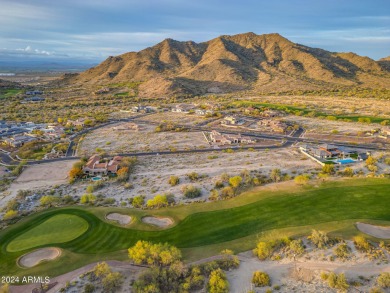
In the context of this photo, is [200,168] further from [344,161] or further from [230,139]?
[344,161]

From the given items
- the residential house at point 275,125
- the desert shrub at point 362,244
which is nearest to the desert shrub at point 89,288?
the desert shrub at point 362,244

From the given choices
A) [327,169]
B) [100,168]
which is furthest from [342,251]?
[100,168]

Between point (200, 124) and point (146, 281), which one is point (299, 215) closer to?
point (146, 281)

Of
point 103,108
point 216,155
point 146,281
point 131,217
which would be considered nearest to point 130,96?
point 103,108

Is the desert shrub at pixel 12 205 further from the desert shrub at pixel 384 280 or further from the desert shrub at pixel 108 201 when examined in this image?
the desert shrub at pixel 384 280

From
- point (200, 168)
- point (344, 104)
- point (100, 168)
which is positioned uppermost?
point (344, 104)

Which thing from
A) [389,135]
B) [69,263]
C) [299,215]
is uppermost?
[389,135]
